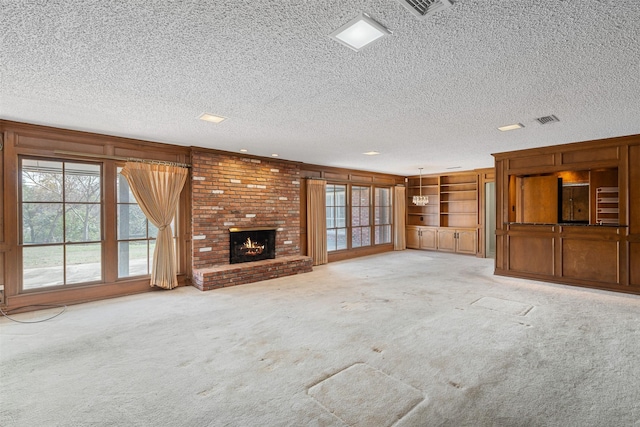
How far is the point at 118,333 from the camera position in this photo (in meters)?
3.35

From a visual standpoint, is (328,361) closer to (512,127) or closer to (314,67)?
(314,67)

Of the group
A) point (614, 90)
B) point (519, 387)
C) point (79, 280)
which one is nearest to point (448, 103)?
point (614, 90)

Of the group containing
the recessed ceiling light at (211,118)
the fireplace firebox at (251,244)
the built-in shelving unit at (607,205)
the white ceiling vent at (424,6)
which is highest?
→ the recessed ceiling light at (211,118)

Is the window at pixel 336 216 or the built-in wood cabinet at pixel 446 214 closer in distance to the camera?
the window at pixel 336 216

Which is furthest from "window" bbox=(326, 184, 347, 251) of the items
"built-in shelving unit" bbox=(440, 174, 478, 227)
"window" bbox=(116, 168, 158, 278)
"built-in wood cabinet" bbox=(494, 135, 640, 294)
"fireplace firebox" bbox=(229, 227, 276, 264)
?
"window" bbox=(116, 168, 158, 278)

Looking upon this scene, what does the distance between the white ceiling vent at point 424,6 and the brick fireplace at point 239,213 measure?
4.67 meters

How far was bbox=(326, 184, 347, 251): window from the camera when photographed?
8.23m

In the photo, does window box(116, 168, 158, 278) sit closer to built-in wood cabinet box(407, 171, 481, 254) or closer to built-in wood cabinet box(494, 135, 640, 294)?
built-in wood cabinet box(494, 135, 640, 294)

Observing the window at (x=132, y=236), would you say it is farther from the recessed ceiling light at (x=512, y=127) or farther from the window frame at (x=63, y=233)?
the recessed ceiling light at (x=512, y=127)

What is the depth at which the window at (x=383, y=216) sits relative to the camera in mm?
9609

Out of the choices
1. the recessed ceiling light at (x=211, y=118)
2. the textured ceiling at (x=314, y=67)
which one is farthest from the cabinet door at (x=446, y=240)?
the recessed ceiling light at (x=211, y=118)

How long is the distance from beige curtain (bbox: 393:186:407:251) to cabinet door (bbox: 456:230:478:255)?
1.69 m

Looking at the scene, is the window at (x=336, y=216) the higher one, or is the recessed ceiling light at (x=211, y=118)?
the recessed ceiling light at (x=211, y=118)

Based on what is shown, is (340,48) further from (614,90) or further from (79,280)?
(79,280)
